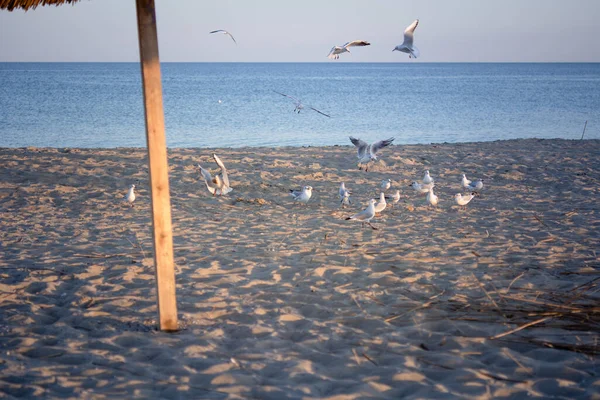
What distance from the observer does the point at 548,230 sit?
646cm

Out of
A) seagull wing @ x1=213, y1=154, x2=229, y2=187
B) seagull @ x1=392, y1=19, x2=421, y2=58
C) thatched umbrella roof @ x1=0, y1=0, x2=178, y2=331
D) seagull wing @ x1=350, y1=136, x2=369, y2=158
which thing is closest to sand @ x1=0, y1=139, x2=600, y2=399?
thatched umbrella roof @ x1=0, y1=0, x2=178, y2=331

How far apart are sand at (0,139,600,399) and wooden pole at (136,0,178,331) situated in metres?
0.38

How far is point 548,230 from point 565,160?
6.08 metres

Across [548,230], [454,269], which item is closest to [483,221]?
[548,230]

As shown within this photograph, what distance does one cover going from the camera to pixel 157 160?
3.50m

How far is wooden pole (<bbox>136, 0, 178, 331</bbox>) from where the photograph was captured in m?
3.38

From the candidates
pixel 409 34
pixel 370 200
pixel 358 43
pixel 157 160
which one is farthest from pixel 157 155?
pixel 409 34

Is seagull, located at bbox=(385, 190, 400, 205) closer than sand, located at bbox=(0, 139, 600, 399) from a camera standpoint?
No

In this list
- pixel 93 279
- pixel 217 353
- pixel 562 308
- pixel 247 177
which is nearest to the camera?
pixel 217 353

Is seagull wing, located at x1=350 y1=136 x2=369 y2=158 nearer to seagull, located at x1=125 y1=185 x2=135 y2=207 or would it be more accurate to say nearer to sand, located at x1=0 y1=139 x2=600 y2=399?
sand, located at x1=0 y1=139 x2=600 y2=399

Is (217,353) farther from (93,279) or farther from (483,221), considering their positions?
(483,221)

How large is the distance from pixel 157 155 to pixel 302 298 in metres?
1.62

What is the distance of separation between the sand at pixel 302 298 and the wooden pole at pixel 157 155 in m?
0.38

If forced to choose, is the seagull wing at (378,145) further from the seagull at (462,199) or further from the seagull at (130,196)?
the seagull at (130,196)
